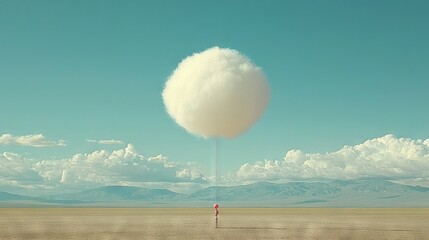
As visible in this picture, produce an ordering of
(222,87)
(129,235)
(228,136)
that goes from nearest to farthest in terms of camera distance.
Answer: (222,87)
(228,136)
(129,235)

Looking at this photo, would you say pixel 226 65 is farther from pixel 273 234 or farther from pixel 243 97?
pixel 273 234

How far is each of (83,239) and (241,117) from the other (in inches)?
544

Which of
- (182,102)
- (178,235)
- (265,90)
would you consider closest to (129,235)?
(178,235)

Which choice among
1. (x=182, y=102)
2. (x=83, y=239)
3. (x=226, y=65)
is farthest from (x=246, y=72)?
(x=83, y=239)

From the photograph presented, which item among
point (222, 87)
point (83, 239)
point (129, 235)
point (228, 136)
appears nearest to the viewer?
point (222, 87)

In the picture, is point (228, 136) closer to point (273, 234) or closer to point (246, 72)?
point (246, 72)

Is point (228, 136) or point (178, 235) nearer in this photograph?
point (228, 136)

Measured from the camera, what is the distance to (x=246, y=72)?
101 feet

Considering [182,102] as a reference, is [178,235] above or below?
below

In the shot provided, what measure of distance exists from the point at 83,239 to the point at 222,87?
14.7 meters

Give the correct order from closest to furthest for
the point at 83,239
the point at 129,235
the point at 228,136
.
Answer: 1. the point at 228,136
2. the point at 83,239
3. the point at 129,235

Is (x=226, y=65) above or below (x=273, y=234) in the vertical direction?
above

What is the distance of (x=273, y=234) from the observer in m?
40.1

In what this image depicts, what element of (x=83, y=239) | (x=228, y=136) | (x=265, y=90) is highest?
(x=265, y=90)
